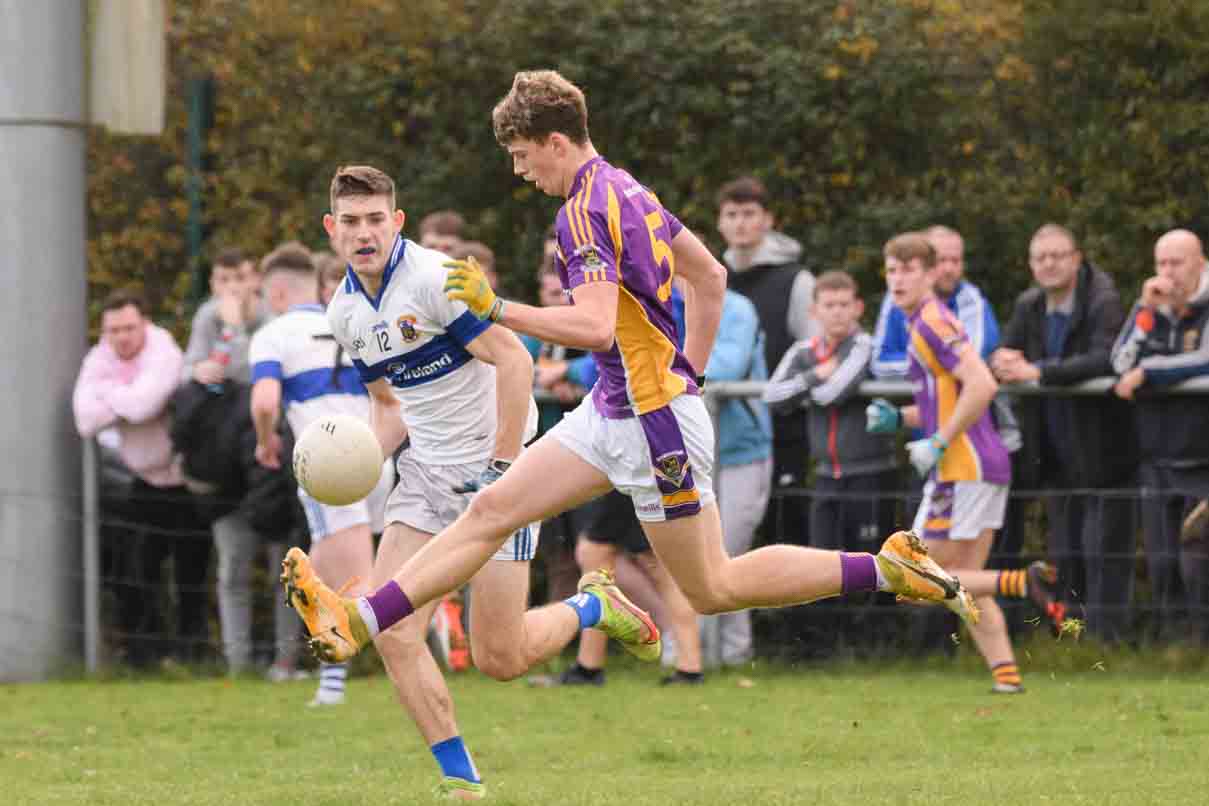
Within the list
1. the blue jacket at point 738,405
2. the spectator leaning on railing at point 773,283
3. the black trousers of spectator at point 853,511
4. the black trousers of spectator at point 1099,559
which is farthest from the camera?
the spectator leaning on railing at point 773,283

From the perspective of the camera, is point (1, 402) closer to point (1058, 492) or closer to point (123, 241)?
point (123, 241)

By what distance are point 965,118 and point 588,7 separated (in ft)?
9.13

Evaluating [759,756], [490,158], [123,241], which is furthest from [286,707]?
[123,241]

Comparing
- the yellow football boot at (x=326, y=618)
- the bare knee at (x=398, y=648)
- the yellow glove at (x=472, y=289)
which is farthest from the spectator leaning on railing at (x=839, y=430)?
the yellow glove at (x=472, y=289)

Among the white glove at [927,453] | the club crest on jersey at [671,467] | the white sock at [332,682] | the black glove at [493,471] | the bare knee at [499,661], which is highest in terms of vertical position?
the club crest on jersey at [671,467]

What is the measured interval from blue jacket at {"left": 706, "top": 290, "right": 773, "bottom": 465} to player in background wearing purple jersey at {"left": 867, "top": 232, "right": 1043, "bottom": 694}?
4.07 ft

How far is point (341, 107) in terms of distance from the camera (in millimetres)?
16203

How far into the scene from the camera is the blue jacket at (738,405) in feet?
41.3

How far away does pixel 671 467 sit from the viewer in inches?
303

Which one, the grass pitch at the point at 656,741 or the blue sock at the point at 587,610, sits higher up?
the blue sock at the point at 587,610

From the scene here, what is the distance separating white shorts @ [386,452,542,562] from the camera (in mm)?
8617

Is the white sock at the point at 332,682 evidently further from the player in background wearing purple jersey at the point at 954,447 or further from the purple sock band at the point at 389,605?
the purple sock band at the point at 389,605

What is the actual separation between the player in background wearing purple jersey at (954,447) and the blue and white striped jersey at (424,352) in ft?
10.5

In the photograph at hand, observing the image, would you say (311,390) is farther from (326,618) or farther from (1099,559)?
(326,618)
